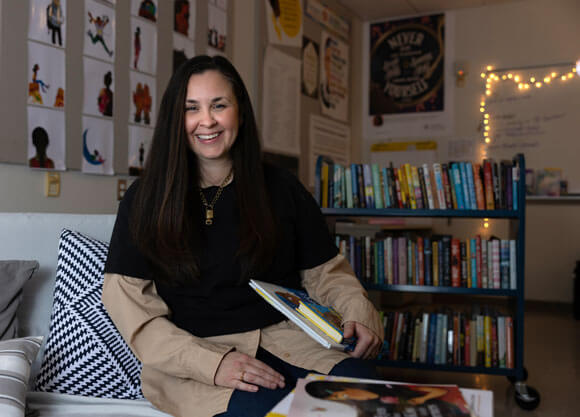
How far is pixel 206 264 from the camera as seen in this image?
1322 millimetres

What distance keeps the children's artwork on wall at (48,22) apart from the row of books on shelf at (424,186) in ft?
4.00

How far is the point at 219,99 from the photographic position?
1.38 meters

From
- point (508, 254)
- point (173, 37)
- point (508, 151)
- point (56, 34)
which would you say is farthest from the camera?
point (508, 151)

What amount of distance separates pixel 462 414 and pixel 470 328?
1927 mm

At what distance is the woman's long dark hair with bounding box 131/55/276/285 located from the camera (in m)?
1.29

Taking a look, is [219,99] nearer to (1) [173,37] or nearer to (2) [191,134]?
(2) [191,134]

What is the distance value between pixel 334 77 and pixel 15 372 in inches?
162

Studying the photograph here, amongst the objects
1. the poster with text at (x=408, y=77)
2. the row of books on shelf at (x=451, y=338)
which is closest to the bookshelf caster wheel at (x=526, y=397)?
the row of books on shelf at (x=451, y=338)

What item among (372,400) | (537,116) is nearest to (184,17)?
(372,400)

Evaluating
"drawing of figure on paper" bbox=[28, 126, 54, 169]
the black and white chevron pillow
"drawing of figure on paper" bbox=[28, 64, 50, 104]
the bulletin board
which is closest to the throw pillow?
the black and white chevron pillow

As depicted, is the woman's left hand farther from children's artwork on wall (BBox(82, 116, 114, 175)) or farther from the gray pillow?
children's artwork on wall (BBox(82, 116, 114, 175))

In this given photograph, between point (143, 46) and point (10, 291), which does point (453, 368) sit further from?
point (143, 46)

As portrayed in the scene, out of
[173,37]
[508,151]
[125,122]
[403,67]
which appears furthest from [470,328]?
[403,67]

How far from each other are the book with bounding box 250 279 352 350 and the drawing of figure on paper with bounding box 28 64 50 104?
1450 mm
